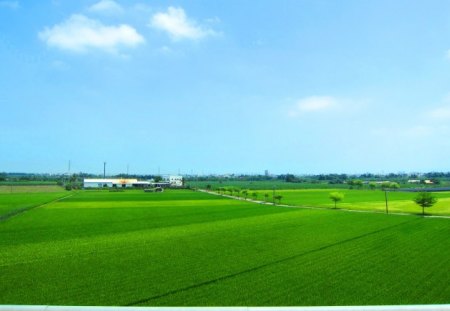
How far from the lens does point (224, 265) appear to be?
1630 cm

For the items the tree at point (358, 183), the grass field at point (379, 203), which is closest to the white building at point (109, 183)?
the tree at point (358, 183)

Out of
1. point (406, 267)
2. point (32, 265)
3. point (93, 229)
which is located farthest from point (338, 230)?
point (32, 265)

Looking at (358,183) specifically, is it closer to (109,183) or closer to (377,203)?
(377,203)

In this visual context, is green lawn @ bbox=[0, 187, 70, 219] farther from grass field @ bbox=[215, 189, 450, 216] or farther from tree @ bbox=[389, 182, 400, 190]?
tree @ bbox=[389, 182, 400, 190]

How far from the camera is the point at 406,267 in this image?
16.1 metres

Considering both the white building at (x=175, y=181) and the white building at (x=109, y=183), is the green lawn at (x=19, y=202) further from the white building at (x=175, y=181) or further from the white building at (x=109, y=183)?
the white building at (x=175, y=181)

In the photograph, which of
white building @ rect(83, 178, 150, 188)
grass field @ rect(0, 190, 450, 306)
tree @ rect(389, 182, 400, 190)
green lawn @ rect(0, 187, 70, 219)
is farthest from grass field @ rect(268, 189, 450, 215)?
white building @ rect(83, 178, 150, 188)

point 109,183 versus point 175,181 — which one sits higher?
point 175,181

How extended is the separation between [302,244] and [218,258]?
651 cm

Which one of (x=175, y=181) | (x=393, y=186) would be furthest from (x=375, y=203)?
(x=175, y=181)

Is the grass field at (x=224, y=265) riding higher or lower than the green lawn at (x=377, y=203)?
lower

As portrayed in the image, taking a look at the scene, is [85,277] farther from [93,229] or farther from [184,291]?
[93,229]

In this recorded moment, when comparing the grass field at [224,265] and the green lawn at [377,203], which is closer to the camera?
the grass field at [224,265]

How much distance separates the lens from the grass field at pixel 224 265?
11.8 m
